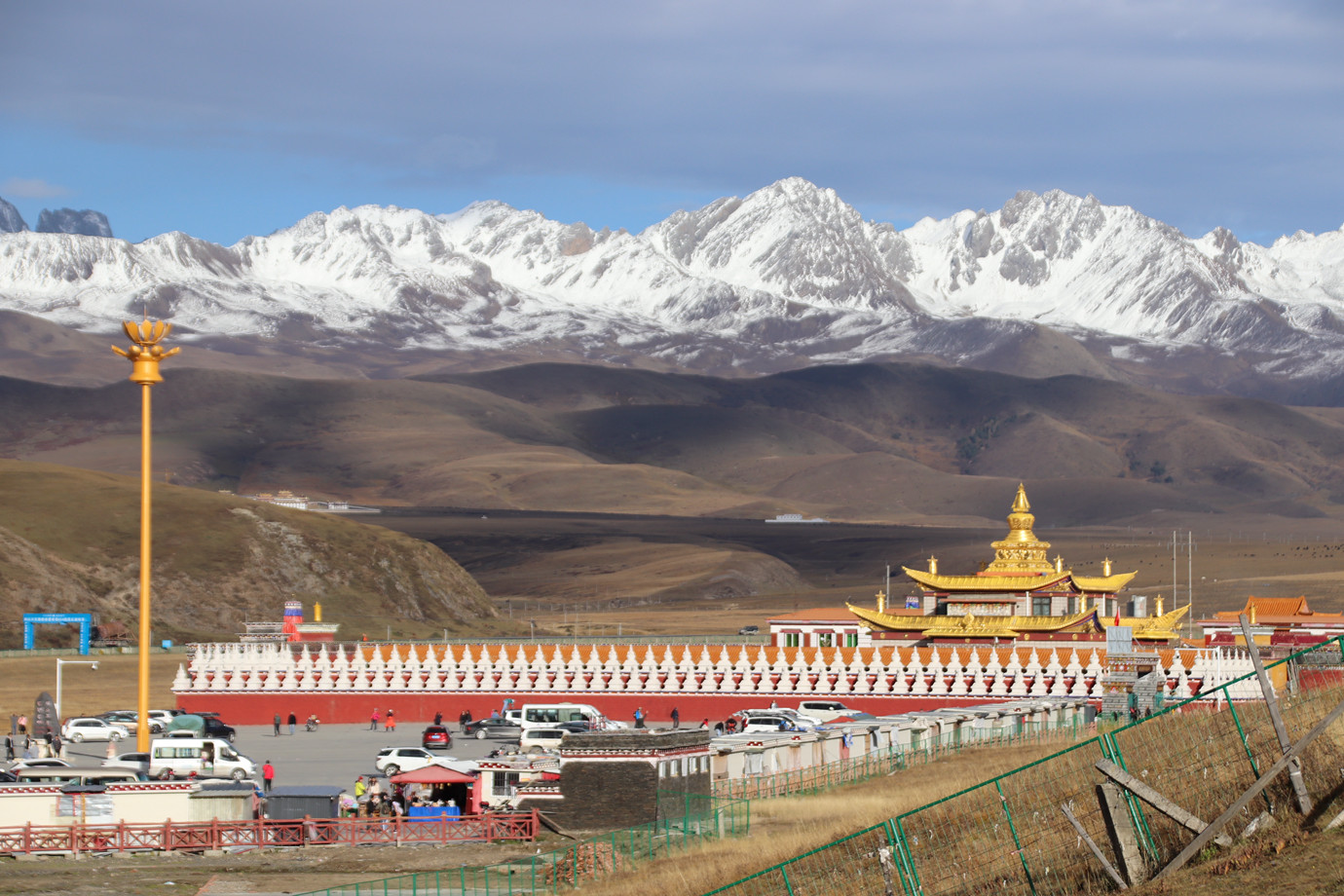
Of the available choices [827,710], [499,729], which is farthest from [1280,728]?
[499,729]

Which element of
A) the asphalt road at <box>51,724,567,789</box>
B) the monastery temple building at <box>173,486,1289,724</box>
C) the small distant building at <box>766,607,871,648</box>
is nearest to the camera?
the asphalt road at <box>51,724,567,789</box>

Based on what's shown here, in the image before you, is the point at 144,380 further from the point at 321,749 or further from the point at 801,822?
the point at 801,822

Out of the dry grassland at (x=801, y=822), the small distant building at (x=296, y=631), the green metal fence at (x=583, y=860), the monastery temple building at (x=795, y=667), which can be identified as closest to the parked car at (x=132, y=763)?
the green metal fence at (x=583, y=860)

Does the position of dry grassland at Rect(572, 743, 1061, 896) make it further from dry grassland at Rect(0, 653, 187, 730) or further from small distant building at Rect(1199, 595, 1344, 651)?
dry grassland at Rect(0, 653, 187, 730)

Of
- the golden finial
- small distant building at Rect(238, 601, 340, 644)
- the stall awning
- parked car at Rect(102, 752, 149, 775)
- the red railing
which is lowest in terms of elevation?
the red railing

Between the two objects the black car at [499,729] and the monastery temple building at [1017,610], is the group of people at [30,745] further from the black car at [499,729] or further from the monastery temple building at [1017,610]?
the monastery temple building at [1017,610]

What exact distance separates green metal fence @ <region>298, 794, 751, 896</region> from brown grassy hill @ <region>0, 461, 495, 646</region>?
2881 inches

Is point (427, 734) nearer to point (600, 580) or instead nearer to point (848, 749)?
point (848, 749)

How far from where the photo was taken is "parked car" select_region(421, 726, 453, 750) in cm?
5341

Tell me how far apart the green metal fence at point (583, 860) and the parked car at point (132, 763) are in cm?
1483

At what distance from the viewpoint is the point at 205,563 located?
120 m

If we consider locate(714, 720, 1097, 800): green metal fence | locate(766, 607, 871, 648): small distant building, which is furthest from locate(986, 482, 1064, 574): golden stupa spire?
locate(714, 720, 1097, 800): green metal fence

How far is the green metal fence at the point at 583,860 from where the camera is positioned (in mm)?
29219

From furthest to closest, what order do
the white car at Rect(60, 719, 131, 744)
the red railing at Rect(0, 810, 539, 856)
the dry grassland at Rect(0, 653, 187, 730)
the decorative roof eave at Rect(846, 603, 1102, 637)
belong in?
1. the dry grassland at Rect(0, 653, 187, 730)
2. the decorative roof eave at Rect(846, 603, 1102, 637)
3. the white car at Rect(60, 719, 131, 744)
4. the red railing at Rect(0, 810, 539, 856)
